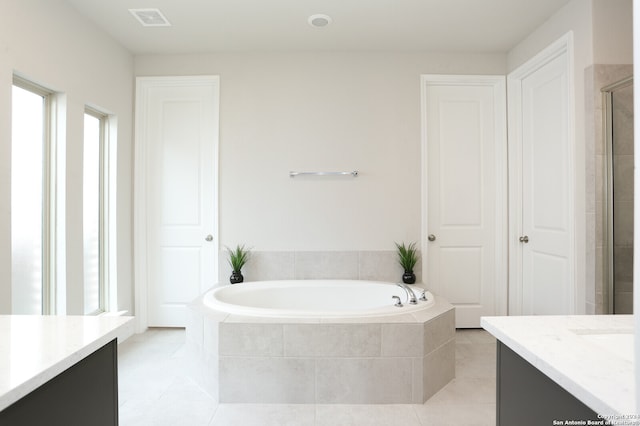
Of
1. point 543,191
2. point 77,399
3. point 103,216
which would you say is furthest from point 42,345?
point 543,191

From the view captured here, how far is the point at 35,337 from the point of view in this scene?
97 centimetres

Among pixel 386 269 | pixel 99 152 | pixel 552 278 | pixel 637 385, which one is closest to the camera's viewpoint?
pixel 637 385

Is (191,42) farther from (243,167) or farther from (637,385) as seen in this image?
(637,385)

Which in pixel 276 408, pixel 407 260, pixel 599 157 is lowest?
pixel 276 408

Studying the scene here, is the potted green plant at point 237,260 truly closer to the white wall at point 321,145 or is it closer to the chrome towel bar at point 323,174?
the white wall at point 321,145

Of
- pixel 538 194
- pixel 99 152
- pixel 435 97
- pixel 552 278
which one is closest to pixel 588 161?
pixel 538 194

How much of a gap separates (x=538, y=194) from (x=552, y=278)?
63 centimetres

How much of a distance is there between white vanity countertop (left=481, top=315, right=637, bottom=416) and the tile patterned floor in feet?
3.71

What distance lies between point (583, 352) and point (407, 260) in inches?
93.5

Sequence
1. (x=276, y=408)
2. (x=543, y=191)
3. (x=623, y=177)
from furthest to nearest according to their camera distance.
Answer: (x=543, y=191) < (x=623, y=177) < (x=276, y=408)

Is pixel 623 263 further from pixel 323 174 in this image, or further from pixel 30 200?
pixel 30 200

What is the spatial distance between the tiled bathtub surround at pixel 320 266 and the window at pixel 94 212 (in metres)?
0.92

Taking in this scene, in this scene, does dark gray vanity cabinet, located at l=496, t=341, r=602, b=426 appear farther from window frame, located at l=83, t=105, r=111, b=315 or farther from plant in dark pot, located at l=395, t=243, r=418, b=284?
window frame, located at l=83, t=105, r=111, b=315

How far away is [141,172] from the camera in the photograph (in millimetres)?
3291
